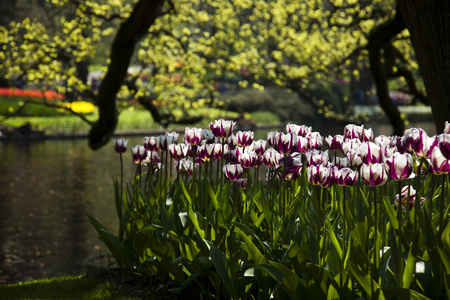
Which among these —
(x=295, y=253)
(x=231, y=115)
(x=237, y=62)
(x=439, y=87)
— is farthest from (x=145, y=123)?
(x=295, y=253)

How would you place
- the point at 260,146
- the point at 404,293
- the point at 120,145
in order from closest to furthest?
the point at 404,293 < the point at 260,146 < the point at 120,145

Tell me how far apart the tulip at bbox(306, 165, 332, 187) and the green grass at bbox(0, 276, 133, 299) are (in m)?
2.27

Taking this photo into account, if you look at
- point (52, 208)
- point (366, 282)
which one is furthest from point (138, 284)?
point (52, 208)

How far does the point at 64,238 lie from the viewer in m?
13.3

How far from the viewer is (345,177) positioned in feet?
13.7

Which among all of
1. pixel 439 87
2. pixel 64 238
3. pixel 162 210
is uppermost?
pixel 439 87

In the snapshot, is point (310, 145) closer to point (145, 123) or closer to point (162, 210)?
point (162, 210)

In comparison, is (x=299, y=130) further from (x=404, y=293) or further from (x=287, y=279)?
(x=404, y=293)

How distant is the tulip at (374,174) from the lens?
3.87 metres

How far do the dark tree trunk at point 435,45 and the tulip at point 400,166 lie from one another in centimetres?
324

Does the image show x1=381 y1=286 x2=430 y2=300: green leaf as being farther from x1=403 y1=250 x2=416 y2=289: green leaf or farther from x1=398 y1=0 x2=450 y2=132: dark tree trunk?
x1=398 y1=0 x2=450 y2=132: dark tree trunk

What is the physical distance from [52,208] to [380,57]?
971 cm

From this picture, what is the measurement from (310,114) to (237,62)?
78.9ft

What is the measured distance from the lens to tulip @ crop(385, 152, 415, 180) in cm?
370
